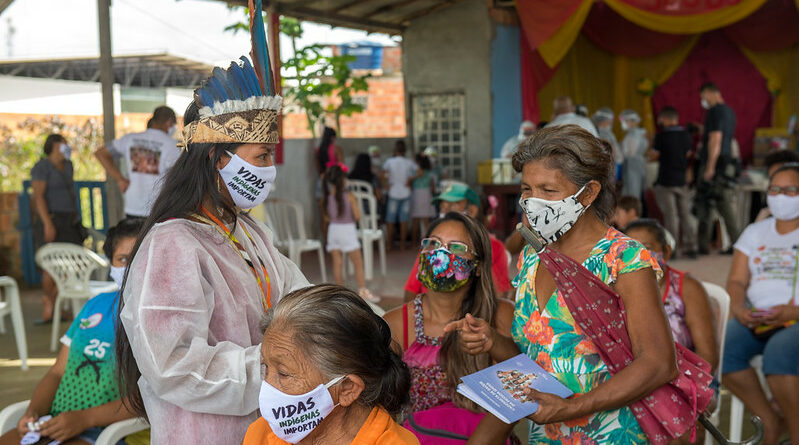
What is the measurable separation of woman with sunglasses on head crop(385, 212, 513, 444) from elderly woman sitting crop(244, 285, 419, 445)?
29.0 inches

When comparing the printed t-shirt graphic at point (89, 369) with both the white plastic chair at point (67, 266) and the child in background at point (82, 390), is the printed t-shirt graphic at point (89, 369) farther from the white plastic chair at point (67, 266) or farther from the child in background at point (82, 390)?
the white plastic chair at point (67, 266)

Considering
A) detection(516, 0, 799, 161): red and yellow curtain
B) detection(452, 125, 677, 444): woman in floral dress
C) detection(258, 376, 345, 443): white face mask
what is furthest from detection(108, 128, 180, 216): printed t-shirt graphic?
detection(516, 0, 799, 161): red and yellow curtain

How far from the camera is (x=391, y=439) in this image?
1.54 m

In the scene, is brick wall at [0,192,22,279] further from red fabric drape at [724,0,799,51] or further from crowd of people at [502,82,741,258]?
red fabric drape at [724,0,799,51]

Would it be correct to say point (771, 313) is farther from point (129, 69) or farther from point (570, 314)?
point (129, 69)

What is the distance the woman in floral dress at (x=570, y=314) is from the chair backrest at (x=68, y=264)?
4.46m

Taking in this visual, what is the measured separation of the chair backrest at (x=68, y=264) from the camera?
18.2ft

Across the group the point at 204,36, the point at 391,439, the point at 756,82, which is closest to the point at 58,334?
the point at 391,439

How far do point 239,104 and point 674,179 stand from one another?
7620mm

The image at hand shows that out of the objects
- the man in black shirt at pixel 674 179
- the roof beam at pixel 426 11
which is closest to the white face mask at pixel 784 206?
the man in black shirt at pixel 674 179

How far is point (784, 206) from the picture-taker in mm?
3361

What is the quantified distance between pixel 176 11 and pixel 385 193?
453cm

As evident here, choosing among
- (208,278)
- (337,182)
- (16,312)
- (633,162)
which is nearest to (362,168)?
(633,162)

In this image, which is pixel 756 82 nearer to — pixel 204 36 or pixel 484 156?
pixel 484 156
